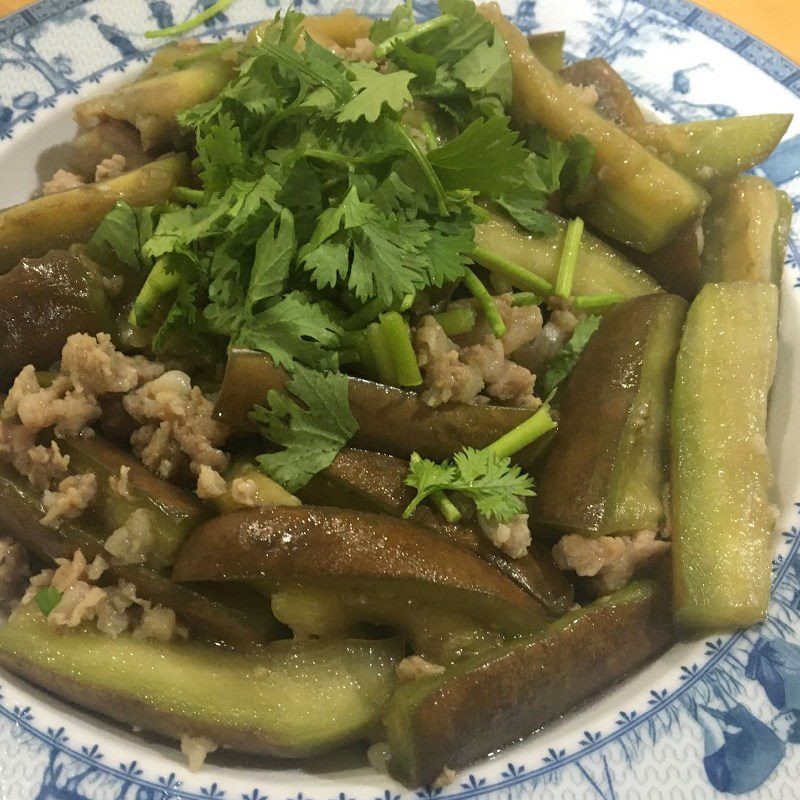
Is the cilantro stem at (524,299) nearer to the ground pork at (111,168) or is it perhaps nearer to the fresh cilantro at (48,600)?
the ground pork at (111,168)

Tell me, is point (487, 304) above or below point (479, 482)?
above

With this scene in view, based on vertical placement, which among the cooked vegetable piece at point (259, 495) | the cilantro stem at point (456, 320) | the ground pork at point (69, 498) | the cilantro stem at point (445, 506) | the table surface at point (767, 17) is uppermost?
the table surface at point (767, 17)

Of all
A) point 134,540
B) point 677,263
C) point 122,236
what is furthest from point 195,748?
point 677,263

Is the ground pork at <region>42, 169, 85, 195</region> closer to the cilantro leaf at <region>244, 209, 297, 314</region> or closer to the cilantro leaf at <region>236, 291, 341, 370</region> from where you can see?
the cilantro leaf at <region>244, 209, 297, 314</region>

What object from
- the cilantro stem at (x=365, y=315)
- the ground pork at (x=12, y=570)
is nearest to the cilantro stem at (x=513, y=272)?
the cilantro stem at (x=365, y=315)

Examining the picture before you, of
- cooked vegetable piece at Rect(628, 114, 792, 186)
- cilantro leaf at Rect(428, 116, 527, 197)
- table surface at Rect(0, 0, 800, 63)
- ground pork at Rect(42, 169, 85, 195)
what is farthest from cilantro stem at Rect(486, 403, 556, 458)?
table surface at Rect(0, 0, 800, 63)

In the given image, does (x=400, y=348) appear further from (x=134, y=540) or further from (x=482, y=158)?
(x=134, y=540)

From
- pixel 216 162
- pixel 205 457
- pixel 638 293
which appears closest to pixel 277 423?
pixel 205 457
